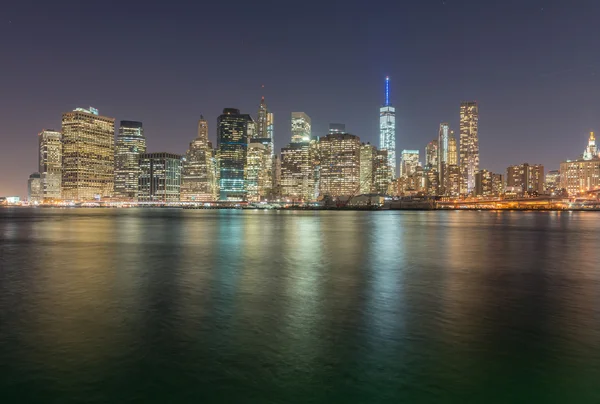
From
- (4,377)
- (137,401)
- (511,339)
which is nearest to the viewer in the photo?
(137,401)

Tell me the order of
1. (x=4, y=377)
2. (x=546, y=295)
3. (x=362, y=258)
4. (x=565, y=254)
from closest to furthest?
1. (x=4, y=377)
2. (x=546, y=295)
3. (x=362, y=258)
4. (x=565, y=254)

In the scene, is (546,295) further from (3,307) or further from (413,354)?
(3,307)

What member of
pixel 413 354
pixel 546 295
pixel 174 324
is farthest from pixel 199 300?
pixel 546 295

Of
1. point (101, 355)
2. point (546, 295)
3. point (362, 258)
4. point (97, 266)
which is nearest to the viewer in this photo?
point (101, 355)

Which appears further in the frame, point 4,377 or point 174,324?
point 174,324

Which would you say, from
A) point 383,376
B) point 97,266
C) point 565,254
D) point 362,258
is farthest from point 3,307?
point 565,254

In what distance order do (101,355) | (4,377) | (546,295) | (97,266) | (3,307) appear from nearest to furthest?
(4,377) → (101,355) → (3,307) → (546,295) → (97,266)

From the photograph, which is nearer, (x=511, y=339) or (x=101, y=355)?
(x=101, y=355)

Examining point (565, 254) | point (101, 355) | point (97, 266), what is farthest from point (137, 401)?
point (565, 254)

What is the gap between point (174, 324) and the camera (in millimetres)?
16266

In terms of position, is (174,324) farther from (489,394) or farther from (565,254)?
(565,254)

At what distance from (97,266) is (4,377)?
70.2 feet

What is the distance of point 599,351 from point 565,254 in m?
31.7

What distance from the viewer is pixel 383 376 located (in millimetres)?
11391
